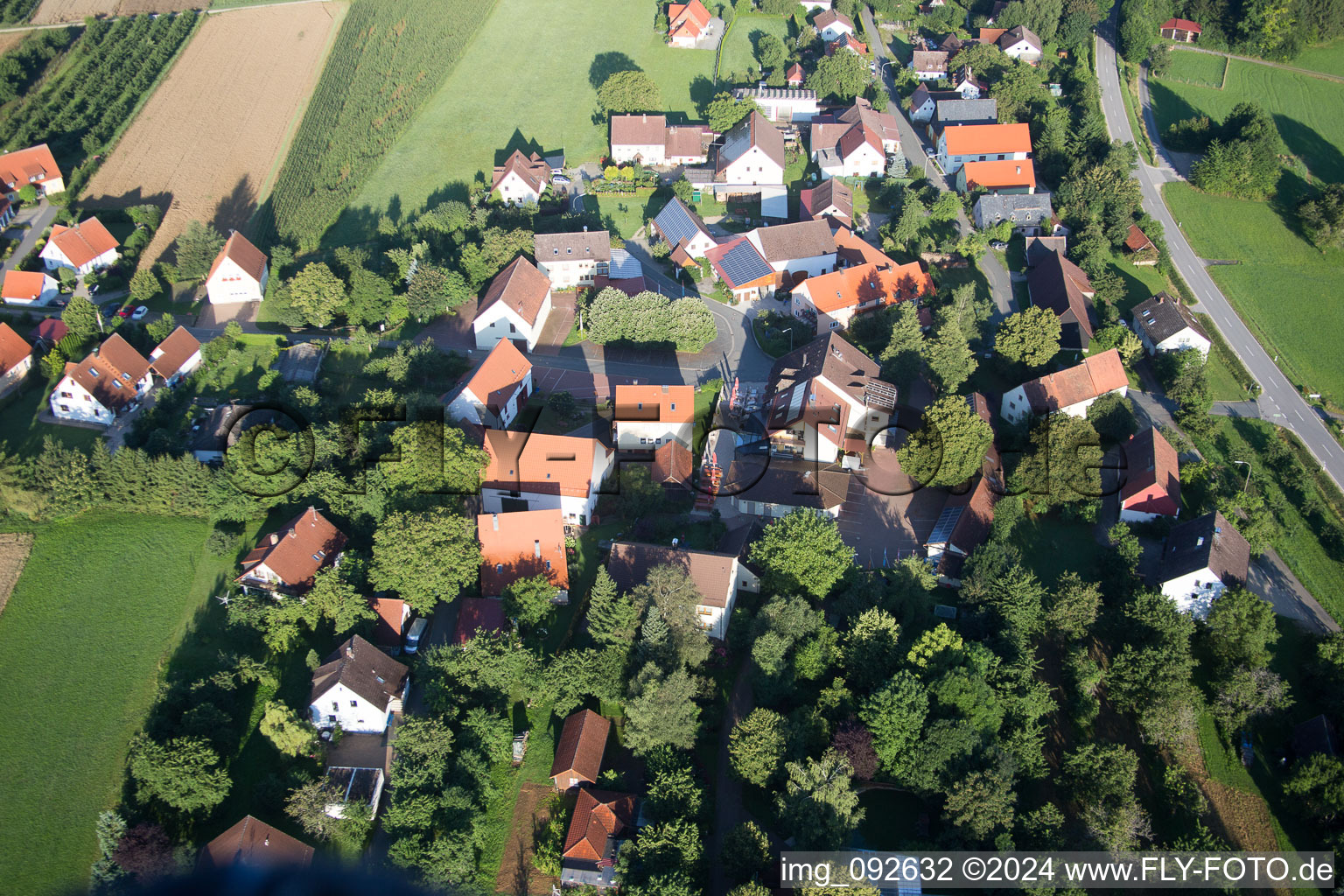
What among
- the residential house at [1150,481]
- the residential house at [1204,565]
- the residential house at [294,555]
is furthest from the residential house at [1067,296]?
the residential house at [294,555]

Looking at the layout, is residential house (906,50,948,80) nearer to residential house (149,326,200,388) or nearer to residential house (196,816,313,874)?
residential house (149,326,200,388)

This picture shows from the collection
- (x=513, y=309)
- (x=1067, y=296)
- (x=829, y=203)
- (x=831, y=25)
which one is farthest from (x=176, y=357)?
(x=831, y=25)

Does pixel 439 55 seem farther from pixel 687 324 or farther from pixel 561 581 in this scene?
pixel 561 581

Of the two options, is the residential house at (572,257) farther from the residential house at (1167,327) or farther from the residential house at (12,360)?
the residential house at (1167,327)

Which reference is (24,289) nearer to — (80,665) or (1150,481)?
(80,665)

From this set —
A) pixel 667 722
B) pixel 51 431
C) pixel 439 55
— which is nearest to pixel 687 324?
pixel 667 722

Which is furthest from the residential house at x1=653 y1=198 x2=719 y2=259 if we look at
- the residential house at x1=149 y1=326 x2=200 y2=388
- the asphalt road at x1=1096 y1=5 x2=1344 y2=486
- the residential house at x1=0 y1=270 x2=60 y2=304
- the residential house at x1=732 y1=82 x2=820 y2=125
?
the residential house at x1=0 y1=270 x2=60 y2=304
